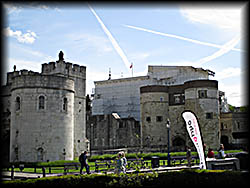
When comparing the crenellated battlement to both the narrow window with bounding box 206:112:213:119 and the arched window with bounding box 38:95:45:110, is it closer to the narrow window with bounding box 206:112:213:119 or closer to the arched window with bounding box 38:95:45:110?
the arched window with bounding box 38:95:45:110

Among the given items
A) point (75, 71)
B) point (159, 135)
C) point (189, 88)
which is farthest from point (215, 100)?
point (75, 71)

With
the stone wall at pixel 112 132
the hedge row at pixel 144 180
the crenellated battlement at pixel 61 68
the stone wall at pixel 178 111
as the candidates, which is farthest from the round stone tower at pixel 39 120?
the stone wall at pixel 112 132

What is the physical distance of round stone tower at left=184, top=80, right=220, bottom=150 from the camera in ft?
136

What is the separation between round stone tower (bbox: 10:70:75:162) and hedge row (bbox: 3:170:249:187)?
1410 centimetres

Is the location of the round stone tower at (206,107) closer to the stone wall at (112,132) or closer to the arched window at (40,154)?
the stone wall at (112,132)

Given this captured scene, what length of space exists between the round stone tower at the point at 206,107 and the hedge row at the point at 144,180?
30.5m

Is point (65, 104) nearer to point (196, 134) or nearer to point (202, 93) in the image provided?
point (196, 134)

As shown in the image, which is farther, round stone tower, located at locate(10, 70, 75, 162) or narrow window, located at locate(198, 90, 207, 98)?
narrow window, located at locate(198, 90, 207, 98)

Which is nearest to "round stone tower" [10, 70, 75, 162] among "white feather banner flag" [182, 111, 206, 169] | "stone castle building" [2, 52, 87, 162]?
"stone castle building" [2, 52, 87, 162]

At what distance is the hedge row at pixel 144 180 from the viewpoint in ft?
36.4

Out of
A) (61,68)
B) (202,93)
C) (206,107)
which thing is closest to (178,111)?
(206,107)

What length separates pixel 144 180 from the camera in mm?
11359

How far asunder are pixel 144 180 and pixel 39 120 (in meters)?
16.3

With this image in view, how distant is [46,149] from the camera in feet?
83.4
